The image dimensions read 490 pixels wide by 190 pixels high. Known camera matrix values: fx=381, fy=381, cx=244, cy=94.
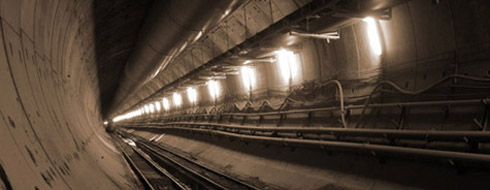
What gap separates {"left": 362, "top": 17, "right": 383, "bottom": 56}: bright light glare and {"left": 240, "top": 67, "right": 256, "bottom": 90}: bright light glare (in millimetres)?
6149

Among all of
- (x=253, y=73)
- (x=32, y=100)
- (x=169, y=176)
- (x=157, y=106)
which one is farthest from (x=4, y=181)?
(x=157, y=106)

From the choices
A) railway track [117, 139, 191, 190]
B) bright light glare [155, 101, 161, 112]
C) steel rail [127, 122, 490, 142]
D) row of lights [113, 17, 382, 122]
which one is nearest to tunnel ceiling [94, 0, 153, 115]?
row of lights [113, 17, 382, 122]

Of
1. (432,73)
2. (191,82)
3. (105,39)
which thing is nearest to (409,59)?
(432,73)

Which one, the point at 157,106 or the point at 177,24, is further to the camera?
the point at 157,106

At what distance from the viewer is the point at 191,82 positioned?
17.8 m

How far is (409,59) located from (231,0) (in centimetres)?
354

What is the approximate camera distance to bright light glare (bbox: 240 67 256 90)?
546 inches

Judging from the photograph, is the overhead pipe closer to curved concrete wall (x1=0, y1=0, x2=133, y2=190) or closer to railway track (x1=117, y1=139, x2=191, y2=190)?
curved concrete wall (x1=0, y1=0, x2=133, y2=190)

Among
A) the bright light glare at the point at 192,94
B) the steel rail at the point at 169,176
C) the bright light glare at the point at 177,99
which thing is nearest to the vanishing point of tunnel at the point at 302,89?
the steel rail at the point at 169,176

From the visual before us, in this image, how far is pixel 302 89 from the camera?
10383 mm

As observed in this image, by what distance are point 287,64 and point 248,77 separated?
10.2 ft

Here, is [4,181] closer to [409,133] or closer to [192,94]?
[409,133]

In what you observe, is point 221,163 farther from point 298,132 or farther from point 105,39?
point 105,39

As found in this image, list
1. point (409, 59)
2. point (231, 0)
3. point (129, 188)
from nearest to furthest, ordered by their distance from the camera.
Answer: point (231, 0), point (409, 59), point (129, 188)
